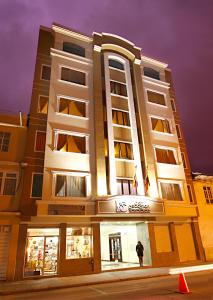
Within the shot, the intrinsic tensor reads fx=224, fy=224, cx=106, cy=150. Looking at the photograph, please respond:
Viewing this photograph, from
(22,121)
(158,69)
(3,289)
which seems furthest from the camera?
(158,69)

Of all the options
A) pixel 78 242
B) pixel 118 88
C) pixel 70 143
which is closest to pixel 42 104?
pixel 70 143

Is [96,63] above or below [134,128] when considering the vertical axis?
above

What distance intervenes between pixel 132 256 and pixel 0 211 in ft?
A: 44.1

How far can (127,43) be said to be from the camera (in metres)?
28.4

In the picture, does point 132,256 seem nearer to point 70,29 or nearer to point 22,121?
point 22,121

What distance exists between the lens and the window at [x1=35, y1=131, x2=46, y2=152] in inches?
749

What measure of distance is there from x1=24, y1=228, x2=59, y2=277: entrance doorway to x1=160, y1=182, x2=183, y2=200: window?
11.2 m

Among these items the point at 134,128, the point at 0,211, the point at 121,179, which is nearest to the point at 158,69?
the point at 134,128

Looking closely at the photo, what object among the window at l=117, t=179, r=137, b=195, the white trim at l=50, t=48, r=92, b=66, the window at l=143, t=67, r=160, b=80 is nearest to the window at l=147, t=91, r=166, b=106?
the window at l=143, t=67, r=160, b=80

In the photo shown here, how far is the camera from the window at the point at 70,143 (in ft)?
64.7

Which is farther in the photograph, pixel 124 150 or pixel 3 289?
pixel 124 150

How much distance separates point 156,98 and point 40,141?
51.9 ft

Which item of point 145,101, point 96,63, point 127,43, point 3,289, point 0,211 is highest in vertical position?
point 127,43

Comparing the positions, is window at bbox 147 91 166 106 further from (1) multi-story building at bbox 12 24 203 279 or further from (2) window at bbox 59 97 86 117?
(2) window at bbox 59 97 86 117
